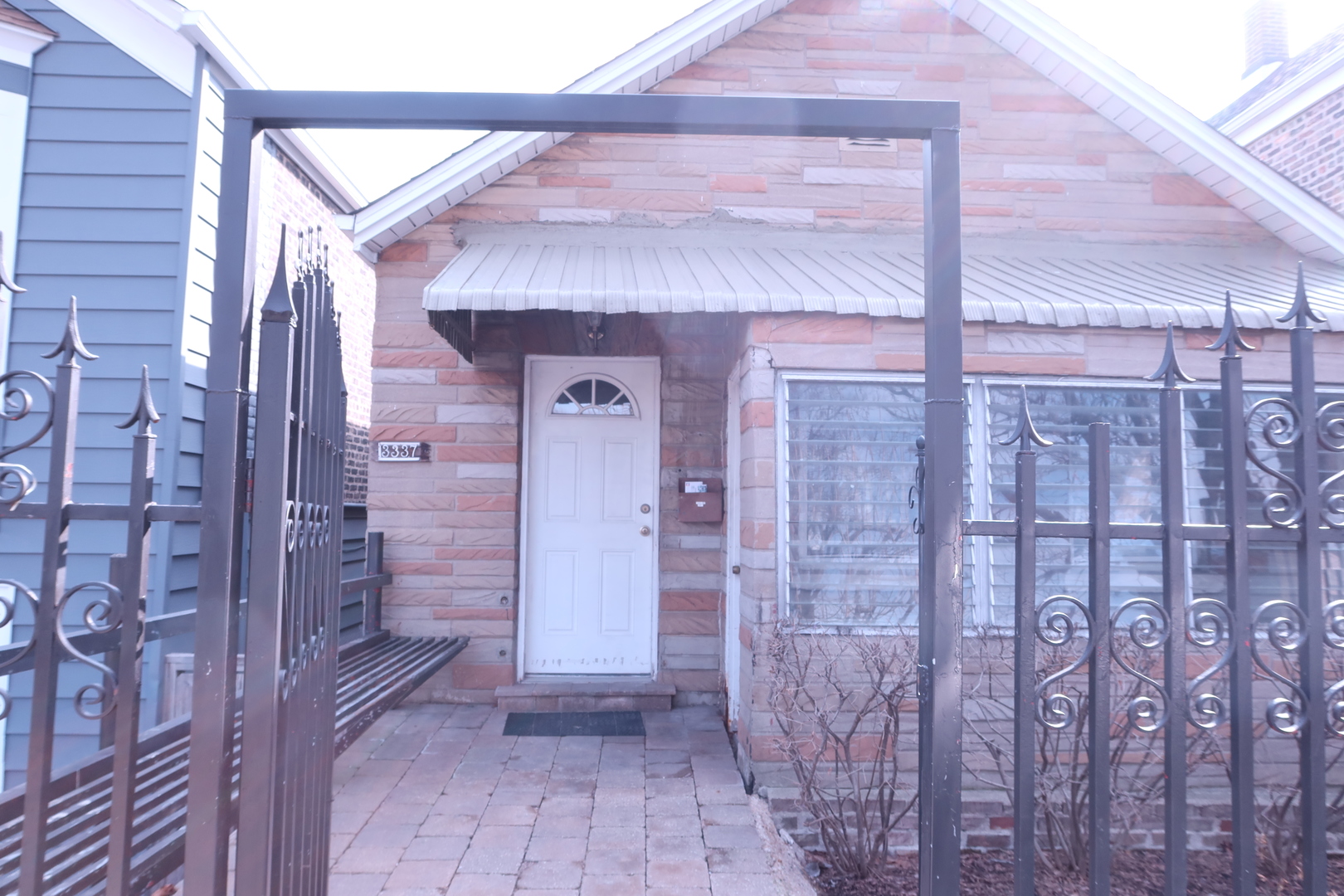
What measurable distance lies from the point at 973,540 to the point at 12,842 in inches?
165

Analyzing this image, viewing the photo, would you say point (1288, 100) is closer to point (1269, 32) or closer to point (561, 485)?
point (1269, 32)

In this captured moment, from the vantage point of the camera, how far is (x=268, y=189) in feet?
20.4

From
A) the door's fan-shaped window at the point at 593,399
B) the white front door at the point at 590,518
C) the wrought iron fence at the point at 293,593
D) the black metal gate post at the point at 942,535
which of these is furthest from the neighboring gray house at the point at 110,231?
the black metal gate post at the point at 942,535

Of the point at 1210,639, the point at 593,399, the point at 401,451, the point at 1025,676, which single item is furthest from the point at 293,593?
the point at 593,399

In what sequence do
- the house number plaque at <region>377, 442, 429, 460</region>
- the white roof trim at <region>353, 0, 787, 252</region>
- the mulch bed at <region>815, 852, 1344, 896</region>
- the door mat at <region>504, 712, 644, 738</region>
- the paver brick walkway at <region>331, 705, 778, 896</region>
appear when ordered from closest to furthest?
the paver brick walkway at <region>331, 705, 778, 896</region>, the mulch bed at <region>815, 852, 1344, 896</region>, the door mat at <region>504, 712, 644, 738</region>, the white roof trim at <region>353, 0, 787, 252</region>, the house number plaque at <region>377, 442, 429, 460</region>

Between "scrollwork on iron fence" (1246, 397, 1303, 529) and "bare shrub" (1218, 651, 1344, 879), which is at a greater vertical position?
"scrollwork on iron fence" (1246, 397, 1303, 529)

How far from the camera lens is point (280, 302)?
167 cm

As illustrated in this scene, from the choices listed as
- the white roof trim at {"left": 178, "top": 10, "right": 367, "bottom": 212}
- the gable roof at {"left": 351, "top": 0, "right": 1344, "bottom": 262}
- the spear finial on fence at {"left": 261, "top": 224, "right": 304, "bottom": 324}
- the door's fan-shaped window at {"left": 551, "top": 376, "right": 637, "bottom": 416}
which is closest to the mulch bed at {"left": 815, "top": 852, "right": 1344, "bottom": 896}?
the spear finial on fence at {"left": 261, "top": 224, "right": 304, "bottom": 324}

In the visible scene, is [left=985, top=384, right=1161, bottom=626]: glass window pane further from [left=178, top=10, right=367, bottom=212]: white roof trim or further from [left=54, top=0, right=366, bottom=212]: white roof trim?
[left=54, top=0, right=366, bottom=212]: white roof trim

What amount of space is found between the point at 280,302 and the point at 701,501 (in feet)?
13.6

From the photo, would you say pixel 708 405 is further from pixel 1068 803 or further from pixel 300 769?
pixel 300 769

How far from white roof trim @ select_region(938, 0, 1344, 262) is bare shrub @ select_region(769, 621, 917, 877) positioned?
4.07m

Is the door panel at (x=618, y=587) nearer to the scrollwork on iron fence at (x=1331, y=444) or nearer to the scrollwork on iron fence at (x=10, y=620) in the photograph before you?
the scrollwork on iron fence at (x=10, y=620)

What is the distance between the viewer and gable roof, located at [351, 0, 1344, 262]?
524 centimetres
